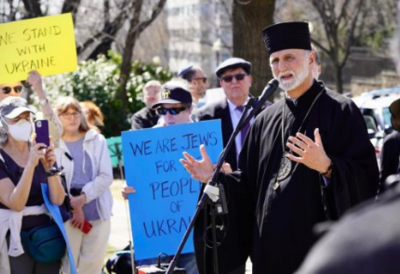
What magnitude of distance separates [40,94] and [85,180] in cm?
88

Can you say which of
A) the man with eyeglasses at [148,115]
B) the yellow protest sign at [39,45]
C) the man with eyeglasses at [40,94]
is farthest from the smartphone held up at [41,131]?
the man with eyeglasses at [148,115]

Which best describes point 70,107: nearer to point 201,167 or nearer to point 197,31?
point 201,167

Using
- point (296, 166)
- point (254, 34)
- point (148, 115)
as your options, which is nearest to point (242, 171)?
point (296, 166)

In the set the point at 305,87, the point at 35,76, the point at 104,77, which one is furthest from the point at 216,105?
the point at 104,77

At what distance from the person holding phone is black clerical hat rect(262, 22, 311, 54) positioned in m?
2.69

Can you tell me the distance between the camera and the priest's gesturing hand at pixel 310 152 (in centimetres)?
420

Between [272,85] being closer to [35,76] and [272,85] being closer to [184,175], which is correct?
[184,175]

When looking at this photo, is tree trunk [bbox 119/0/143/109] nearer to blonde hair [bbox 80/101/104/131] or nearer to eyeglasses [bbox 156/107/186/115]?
blonde hair [bbox 80/101/104/131]

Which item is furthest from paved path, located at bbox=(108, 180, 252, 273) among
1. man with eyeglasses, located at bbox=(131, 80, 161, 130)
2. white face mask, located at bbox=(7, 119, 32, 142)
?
white face mask, located at bbox=(7, 119, 32, 142)

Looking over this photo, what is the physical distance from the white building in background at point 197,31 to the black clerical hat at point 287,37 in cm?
3778

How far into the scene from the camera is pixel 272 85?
179 inches

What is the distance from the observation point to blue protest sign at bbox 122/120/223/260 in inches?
254

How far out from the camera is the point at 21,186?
5.92m

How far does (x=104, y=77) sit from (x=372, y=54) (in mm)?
26772
